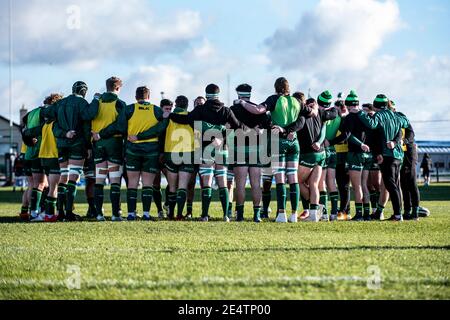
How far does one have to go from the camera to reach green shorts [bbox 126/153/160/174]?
13.3 meters

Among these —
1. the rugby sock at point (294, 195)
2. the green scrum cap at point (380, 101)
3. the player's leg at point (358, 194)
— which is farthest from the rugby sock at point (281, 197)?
the green scrum cap at point (380, 101)

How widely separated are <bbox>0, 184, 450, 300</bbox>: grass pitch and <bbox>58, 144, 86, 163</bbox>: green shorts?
7.42 feet

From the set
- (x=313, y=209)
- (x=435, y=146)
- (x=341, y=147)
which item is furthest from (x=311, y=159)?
(x=435, y=146)

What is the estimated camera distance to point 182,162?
1352cm

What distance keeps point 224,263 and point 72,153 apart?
22.6 feet

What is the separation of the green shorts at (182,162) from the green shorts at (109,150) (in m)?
0.93

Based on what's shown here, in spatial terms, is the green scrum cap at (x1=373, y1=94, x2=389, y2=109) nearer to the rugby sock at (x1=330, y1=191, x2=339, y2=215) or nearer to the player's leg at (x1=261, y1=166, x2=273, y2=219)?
the rugby sock at (x1=330, y1=191, x2=339, y2=215)

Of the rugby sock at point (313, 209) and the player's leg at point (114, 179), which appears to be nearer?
the rugby sock at point (313, 209)

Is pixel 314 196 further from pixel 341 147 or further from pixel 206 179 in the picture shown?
pixel 206 179

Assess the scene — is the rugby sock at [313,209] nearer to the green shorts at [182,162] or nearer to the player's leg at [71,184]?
the green shorts at [182,162]

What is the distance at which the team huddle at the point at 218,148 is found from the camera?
41.7 feet
